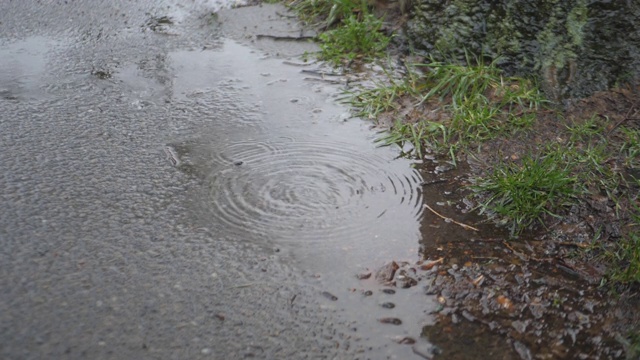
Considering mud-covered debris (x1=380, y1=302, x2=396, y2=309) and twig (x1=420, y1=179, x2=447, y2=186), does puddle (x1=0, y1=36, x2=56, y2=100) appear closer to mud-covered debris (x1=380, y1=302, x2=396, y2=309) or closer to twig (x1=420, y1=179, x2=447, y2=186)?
twig (x1=420, y1=179, x2=447, y2=186)

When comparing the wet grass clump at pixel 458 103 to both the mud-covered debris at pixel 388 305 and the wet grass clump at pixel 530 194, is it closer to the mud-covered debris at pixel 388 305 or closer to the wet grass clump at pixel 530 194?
the wet grass clump at pixel 530 194

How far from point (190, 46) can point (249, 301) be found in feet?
9.87

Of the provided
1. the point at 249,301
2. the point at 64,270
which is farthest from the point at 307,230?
the point at 64,270

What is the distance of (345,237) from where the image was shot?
120 inches

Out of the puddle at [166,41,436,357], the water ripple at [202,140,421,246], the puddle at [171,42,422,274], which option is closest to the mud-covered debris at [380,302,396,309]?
the puddle at [166,41,436,357]

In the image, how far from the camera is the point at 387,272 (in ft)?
9.29

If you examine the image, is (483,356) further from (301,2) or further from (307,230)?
(301,2)

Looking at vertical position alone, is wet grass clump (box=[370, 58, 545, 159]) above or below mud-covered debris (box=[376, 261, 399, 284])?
above

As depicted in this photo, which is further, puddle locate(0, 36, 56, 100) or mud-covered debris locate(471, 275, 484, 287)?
puddle locate(0, 36, 56, 100)

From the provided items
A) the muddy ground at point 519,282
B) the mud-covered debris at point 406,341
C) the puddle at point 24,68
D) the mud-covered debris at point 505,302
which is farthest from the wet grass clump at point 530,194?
the puddle at point 24,68

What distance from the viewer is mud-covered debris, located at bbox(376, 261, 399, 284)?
2.79 m

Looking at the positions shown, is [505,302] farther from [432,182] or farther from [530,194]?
[432,182]

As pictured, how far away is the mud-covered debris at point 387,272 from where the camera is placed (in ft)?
9.16

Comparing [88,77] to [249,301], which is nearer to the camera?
[249,301]
